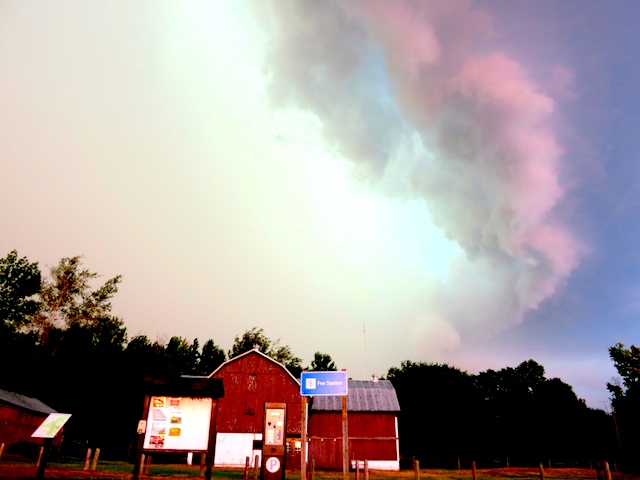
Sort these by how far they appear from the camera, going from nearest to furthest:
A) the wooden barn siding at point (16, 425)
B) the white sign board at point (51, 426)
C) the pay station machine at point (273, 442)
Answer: the white sign board at point (51, 426) < the pay station machine at point (273, 442) < the wooden barn siding at point (16, 425)

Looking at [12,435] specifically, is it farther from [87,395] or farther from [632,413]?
[632,413]

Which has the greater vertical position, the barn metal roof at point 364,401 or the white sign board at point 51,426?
the barn metal roof at point 364,401

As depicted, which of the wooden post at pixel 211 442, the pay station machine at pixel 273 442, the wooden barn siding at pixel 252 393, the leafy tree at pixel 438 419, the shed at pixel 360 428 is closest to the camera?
the wooden post at pixel 211 442

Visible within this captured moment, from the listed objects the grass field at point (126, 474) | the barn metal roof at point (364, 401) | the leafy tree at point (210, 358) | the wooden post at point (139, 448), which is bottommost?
the grass field at point (126, 474)

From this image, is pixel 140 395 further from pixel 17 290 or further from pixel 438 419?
pixel 438 419

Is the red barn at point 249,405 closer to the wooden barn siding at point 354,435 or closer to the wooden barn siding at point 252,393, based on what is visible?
the wooden barn siding at point 252,393

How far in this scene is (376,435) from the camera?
4431 centimetres

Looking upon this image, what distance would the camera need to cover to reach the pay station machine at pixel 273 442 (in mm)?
17359

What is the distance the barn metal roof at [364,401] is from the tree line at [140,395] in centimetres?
944

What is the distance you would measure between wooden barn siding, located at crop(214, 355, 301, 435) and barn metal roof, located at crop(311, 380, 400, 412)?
302 centimetres

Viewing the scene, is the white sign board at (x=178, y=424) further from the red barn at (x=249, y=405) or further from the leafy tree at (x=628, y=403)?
the leafy tree at (x=628, y=403)

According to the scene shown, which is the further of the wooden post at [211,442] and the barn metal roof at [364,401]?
the barn metal roof at [364,401]

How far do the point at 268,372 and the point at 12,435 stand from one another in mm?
22299

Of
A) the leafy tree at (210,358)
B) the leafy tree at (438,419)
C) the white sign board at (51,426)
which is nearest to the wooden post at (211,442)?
the white sign board at (51,426)
